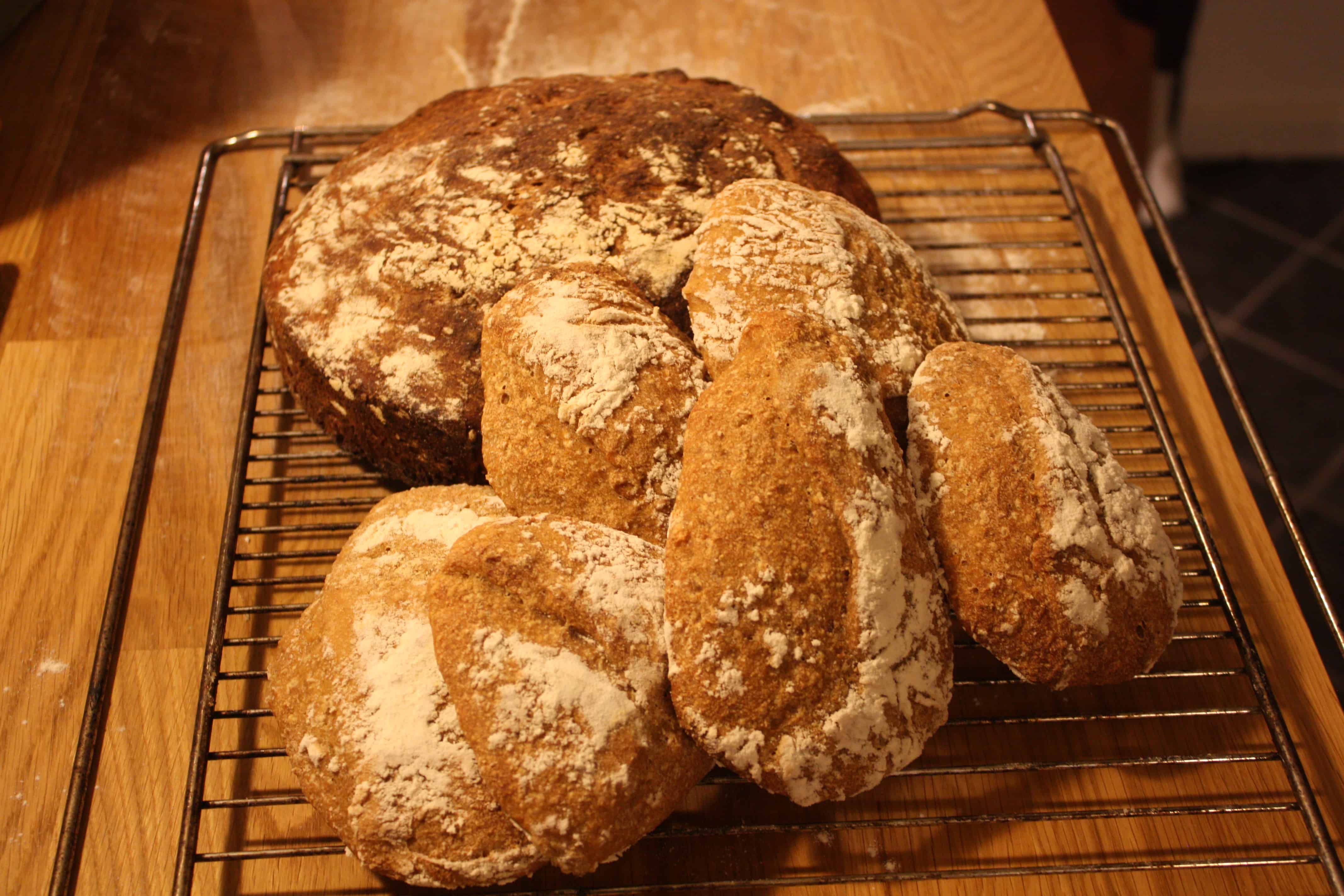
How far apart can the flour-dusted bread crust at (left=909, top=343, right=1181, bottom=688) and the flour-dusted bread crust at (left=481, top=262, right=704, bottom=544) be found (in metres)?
0.35

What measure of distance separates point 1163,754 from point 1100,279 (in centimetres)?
93

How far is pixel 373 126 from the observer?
214 centimetres

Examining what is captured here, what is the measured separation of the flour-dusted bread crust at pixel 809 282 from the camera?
1.33 metres

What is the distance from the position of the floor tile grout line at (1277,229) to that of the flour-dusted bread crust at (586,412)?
2.91 meters

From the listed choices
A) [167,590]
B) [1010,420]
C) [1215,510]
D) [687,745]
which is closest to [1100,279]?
[1215,510]

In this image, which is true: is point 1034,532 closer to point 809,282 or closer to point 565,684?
point 809,282

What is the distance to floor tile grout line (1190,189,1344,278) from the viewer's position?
328 centimetres

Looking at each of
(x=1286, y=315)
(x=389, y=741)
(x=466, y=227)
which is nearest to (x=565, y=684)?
(x=389, y=741)

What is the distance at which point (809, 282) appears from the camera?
4.48ft

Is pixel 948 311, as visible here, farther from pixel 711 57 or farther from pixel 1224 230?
pixel 1224 230

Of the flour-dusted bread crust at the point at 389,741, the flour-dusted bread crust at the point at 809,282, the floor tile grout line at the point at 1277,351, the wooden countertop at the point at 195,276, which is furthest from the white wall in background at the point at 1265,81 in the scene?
the flour-dusted bread crust at the point at 389,741

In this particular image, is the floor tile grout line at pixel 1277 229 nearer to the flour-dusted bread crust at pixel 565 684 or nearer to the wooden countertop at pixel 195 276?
the wooden countertop at pixel 195 276

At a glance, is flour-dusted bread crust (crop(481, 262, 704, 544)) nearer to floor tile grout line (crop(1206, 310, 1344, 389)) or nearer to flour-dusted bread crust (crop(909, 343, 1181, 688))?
flour-dusted bread crust (crop(909, 343, 1181, 688))

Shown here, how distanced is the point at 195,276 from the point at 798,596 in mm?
1507
